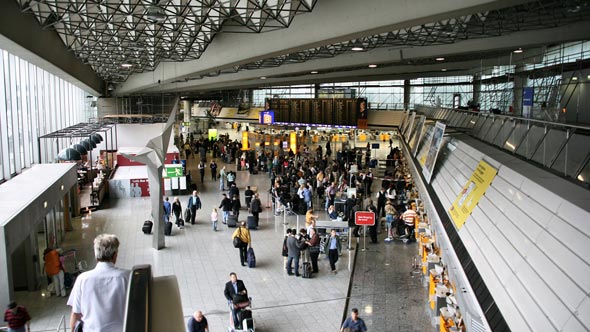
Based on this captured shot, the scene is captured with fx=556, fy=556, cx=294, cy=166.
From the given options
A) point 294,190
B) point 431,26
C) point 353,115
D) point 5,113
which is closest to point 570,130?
point 431,26

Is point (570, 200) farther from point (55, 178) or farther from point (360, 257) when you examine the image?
point (55, 178)

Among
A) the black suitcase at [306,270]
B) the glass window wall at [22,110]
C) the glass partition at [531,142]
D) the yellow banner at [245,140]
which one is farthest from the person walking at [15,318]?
the yellow banner at [245,140]

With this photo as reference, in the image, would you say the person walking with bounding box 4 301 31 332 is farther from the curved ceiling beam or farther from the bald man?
the curved ceiling beam

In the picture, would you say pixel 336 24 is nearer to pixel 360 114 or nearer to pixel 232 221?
pixel 232 221

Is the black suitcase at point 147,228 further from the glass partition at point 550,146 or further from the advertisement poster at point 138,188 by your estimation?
the glass partition at point 550,146

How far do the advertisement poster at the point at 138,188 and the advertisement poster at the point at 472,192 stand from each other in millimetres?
20165

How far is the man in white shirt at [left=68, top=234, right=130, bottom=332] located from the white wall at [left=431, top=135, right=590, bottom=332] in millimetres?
2956

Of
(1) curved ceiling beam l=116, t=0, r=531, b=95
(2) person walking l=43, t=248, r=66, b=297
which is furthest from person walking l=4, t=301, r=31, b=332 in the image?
(1) curved ceiling beam l=116, t=0, r=531, b=95

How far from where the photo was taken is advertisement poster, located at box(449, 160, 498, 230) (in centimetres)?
777

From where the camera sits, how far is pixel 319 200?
24984 millimetres

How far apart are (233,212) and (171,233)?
10.4 ft

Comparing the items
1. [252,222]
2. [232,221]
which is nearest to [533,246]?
[252,222]

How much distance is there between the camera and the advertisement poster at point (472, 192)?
777cm

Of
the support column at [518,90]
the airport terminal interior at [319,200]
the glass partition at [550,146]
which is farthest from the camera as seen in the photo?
the support column at [518,90]
